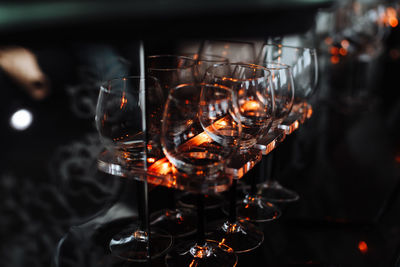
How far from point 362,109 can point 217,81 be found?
1.27 meters

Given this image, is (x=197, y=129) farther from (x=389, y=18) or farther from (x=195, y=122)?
(x=389, y=18)

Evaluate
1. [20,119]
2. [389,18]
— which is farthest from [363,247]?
[389,18]

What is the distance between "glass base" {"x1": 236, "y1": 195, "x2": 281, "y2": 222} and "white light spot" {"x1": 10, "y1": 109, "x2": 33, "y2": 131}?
16.8 inches

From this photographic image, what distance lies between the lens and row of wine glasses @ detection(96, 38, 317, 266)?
1.53ft

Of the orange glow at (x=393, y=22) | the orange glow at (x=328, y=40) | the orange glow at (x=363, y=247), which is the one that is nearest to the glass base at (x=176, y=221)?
the orange glow at (x=363, y=247)

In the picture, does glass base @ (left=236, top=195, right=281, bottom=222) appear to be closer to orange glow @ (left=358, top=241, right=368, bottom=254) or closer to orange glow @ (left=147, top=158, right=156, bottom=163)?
orange glow @ (left=358, top=241, right=368, bottom=254)

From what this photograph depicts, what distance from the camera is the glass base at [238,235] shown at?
24.1 inches

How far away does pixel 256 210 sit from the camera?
29.8 inches

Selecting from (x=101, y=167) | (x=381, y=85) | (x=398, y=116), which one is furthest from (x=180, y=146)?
(x=381, y=85)

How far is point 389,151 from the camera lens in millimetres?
1165

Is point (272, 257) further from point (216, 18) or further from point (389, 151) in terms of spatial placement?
point (389, 151)

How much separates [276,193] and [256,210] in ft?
0.35

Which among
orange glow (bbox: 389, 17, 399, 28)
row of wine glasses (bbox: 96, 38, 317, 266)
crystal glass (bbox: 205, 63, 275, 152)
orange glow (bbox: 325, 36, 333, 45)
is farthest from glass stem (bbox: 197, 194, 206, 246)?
orange glow (bbox: 389, 17, 399, 28)

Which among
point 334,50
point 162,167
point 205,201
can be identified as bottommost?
point 205,201
